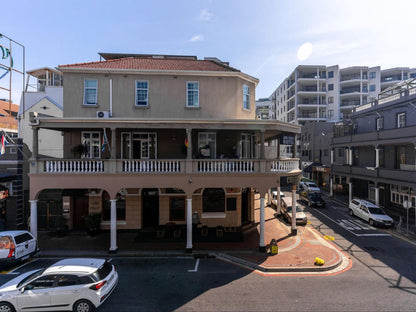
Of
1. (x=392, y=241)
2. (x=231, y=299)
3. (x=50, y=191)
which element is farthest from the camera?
(x=50, y=191)

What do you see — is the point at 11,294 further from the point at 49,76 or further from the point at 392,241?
the point at 49,76

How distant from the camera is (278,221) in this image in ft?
63.6

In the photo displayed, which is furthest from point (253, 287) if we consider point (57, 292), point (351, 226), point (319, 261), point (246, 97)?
point (351, 226)

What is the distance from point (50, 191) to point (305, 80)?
54155 mm

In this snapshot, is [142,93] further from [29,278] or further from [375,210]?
[375,210]

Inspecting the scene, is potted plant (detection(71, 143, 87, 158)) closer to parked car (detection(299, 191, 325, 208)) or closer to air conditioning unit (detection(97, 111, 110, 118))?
air conditioning unit (detection(97, 111, 110, 118))

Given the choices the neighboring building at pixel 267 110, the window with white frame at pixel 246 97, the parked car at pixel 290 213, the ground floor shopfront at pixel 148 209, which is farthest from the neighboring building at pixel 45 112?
the neighboring building at pixel 267 110

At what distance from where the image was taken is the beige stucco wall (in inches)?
634

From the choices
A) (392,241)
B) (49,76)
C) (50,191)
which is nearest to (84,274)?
(50,191)

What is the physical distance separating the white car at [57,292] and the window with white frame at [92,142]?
31.9 ft

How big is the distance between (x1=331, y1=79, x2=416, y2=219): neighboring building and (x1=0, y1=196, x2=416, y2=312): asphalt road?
11.3 metres

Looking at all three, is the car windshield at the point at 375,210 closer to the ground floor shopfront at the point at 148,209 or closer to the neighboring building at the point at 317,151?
the ground floor shopfront at the point at 148,209

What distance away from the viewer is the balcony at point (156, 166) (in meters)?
13.2

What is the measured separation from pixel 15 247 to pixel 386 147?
112 ft
